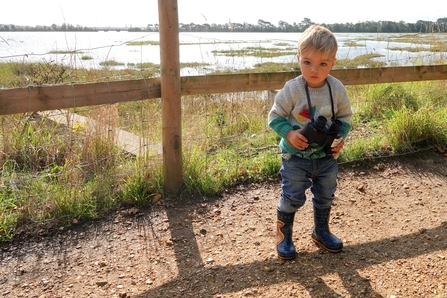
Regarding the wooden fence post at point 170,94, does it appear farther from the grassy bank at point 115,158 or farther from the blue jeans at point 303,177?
the blue jeans at point 303,177

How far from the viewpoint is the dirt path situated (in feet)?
8.63

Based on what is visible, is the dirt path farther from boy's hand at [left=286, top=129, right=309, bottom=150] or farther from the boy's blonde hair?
the boy's blonde hair

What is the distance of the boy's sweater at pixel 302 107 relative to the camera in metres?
2.60

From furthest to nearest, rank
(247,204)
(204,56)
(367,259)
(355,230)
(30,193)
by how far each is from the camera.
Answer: (204,56)
(247,204)
(30,193)
(355,230)
(367,259)

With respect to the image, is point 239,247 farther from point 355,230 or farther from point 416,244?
point 416,244

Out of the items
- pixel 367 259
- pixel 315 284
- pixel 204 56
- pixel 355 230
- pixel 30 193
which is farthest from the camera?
pixel 204 56

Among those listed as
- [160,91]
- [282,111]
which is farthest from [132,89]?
[282,111]

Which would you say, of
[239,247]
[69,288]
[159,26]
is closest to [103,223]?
[69,288]

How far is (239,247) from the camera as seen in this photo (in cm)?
312

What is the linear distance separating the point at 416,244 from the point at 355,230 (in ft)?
1.50

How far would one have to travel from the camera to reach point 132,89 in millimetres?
3555

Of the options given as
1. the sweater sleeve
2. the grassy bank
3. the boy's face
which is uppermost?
the boy's face

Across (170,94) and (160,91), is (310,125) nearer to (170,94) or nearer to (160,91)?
(170,94)

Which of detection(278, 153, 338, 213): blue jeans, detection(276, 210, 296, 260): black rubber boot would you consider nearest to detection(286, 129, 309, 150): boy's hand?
detection(278, 153, 338, 213): blue jeans
